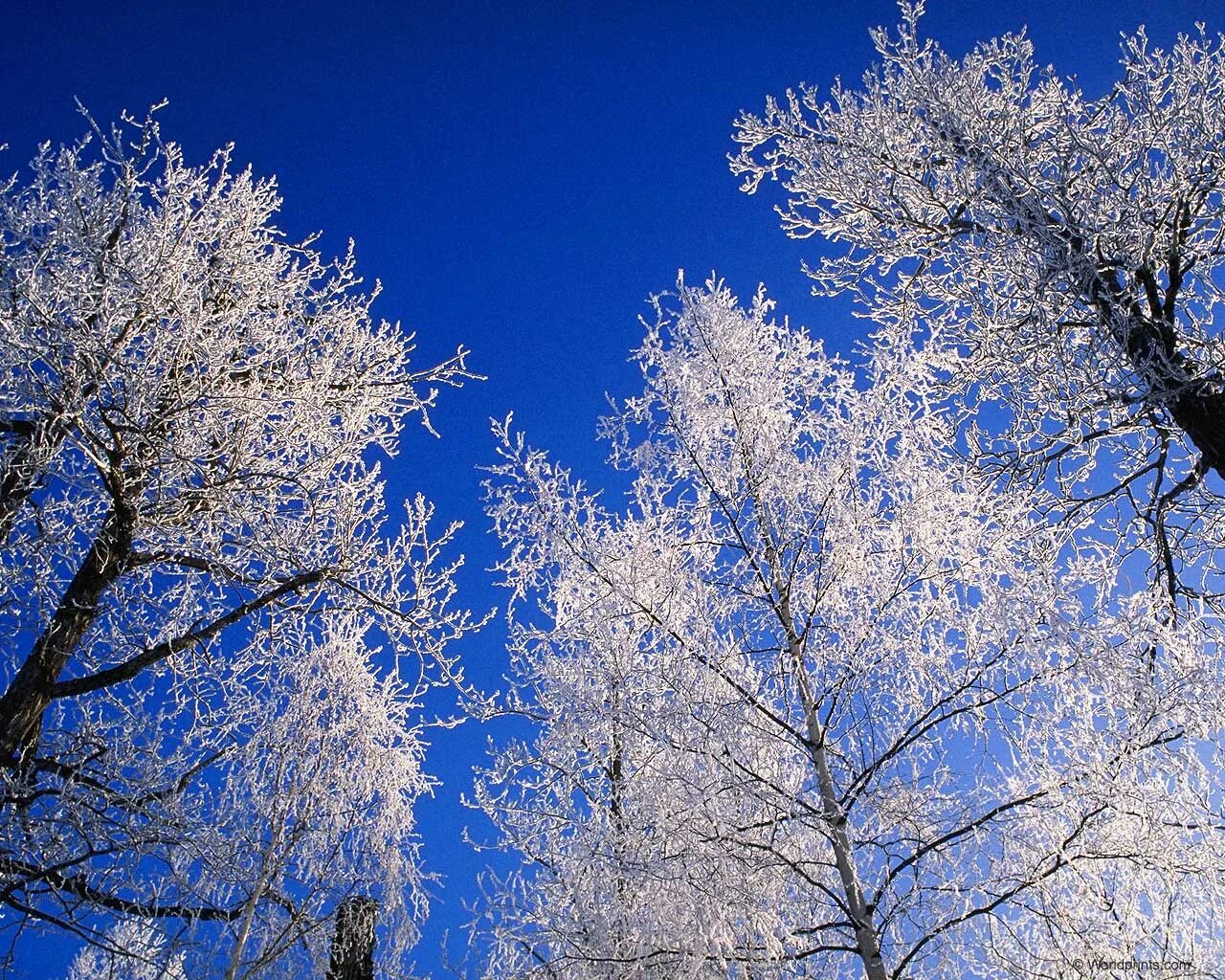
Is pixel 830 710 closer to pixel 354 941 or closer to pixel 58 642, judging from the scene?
pixel 58 642

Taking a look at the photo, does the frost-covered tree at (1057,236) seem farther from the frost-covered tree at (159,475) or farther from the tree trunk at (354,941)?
the tree trunk at (354,941)

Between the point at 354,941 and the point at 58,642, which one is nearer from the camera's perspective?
the point at 58,642

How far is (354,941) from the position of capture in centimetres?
802

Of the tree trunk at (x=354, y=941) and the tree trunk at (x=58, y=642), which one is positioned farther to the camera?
the tree trunk at (x=354, y=941)

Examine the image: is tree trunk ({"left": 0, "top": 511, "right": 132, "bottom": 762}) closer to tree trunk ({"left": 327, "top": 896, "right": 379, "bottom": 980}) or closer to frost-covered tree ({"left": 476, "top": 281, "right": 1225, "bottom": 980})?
frost-covered tree ({"left": 476, "top": 281, "right": 1225, "bottom": 980})

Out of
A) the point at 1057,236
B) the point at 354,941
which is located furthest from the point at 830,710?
the point at 354,941

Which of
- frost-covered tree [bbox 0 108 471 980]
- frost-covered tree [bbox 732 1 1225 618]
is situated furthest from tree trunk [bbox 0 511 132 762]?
frost-covered tree [bbox 732 1 1225 618]

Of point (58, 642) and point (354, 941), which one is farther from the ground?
point (58, 642)

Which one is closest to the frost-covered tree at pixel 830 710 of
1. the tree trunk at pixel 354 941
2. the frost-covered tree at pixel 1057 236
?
the frost-covered tree at pixel 1057 236

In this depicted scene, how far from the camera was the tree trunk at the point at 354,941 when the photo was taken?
797 centimetres

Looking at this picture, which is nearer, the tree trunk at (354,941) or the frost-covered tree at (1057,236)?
the frost-covered tree at (1057,236)

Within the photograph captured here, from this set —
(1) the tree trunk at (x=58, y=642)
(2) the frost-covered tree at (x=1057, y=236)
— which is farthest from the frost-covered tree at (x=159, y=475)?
(2) the frost-covered tree at (x=1057, y=236)

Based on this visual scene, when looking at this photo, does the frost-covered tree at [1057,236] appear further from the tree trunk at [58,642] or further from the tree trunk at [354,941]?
the tree trunk at [354,941]

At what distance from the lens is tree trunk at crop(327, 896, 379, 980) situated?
7969mm
